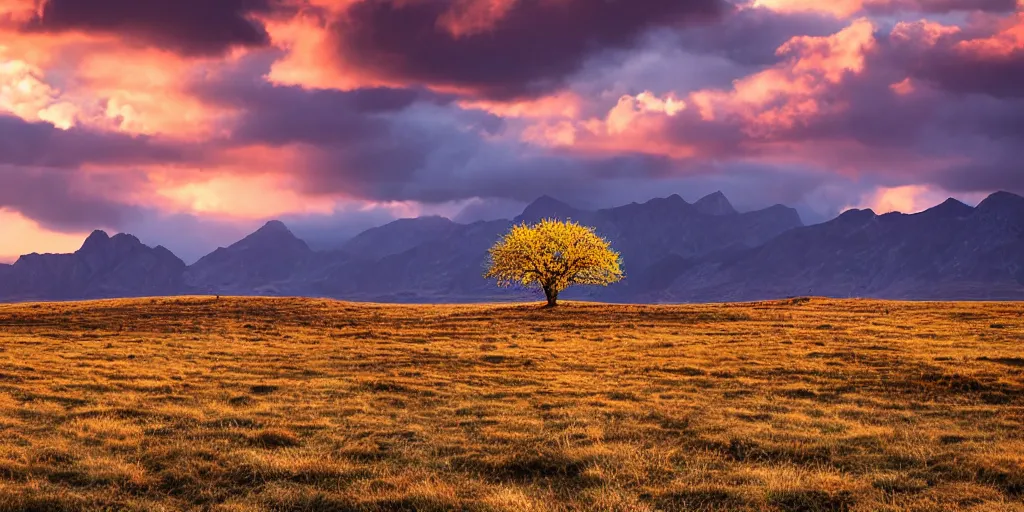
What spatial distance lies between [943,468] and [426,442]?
13.4 meters

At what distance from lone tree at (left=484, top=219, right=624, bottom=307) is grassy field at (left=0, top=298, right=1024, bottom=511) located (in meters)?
25.6

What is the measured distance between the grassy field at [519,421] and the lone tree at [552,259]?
84.0ft

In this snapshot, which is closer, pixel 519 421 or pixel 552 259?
pixel 519 421

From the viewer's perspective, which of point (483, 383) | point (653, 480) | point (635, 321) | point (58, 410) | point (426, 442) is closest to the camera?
point (653, 480)

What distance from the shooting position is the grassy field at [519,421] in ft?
51.0

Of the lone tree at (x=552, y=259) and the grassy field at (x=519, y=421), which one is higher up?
the lone tree at (x=552, y=259)

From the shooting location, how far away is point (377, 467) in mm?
17516

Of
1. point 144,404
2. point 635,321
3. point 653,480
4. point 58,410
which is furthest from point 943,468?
point 635,321

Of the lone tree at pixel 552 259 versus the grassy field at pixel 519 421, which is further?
the lone tree at pixel 552 259

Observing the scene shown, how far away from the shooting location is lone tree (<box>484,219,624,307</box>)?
77250 millimetres

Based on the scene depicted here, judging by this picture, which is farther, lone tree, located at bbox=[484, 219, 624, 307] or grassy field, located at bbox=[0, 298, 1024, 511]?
lone tree, located at bbox=[484, 219, 624, 307]

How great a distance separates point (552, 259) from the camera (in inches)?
3063

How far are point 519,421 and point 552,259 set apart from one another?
5485 cm

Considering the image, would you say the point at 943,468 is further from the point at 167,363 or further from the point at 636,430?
the point at 167,363
